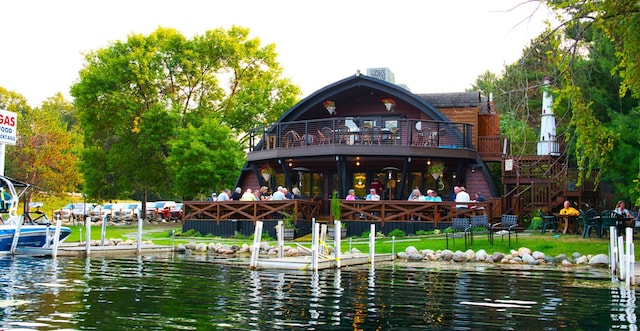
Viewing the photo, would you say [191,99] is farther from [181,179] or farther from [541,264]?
[541,264]

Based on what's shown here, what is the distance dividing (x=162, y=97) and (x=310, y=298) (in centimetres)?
2783

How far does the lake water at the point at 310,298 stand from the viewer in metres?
9.10

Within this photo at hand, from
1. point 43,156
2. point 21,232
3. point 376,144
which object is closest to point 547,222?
point 376,144

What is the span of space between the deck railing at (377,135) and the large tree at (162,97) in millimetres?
6753

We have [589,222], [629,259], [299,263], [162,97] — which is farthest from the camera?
[162,97]

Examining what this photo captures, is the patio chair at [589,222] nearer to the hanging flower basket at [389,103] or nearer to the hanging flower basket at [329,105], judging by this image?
the hanging flower basket at [389,103]

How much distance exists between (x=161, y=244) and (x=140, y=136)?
15036mm

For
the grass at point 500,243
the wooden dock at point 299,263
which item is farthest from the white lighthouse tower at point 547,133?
the wooden dock at point 299,263

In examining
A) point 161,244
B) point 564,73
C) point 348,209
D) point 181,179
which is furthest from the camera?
point 181,179

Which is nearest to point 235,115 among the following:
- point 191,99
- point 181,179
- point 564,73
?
point 191,99

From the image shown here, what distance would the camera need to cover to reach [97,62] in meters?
37.8

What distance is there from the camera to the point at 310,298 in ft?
37.3

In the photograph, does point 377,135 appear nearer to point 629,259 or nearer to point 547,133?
point 547,133

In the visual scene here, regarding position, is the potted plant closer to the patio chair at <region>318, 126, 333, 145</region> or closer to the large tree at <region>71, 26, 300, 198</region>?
the patio chair at <region>318, 126, 333, 145</region>
